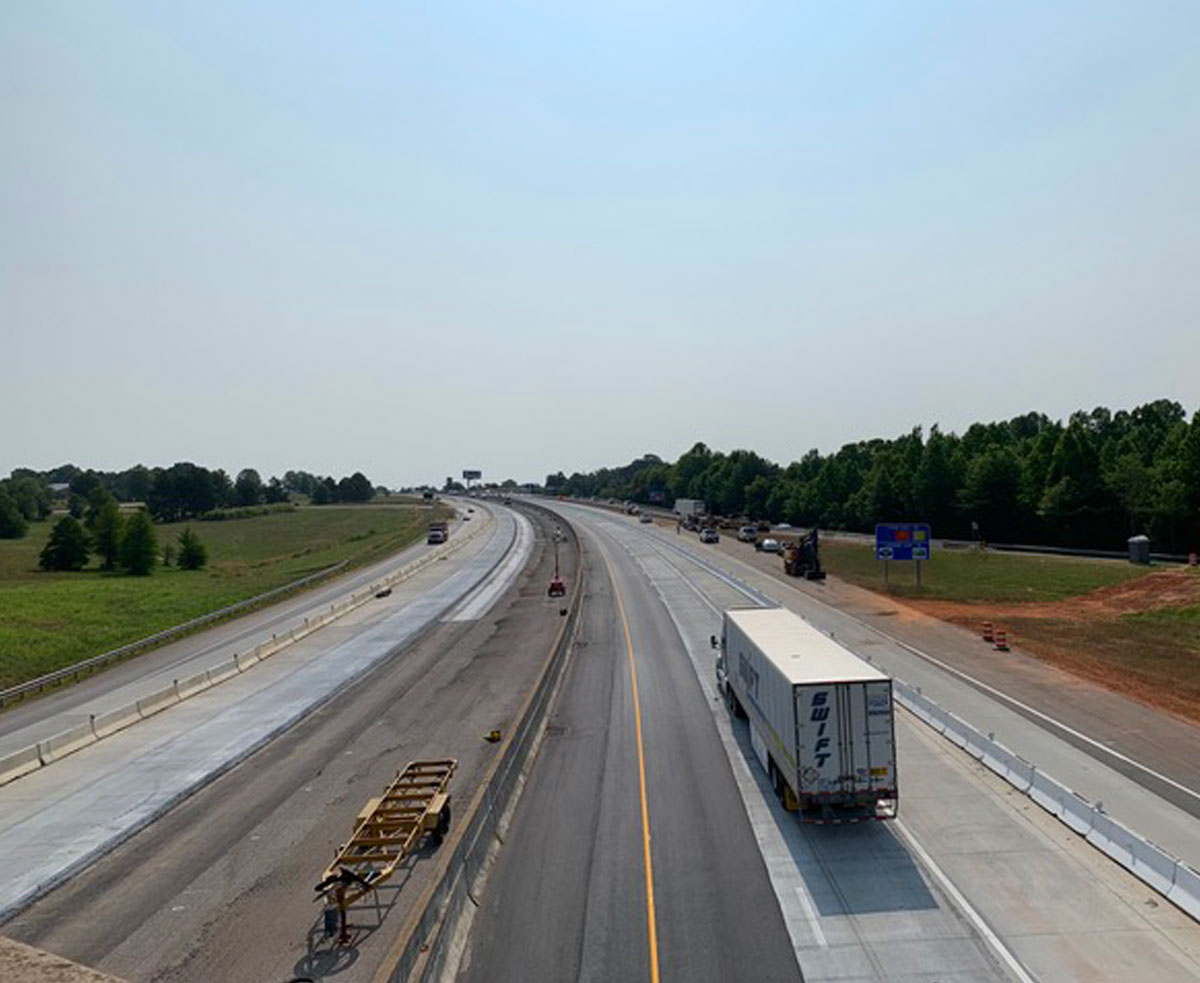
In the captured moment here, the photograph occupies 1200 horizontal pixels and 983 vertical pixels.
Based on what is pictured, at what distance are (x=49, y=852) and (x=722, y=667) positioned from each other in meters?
23.8

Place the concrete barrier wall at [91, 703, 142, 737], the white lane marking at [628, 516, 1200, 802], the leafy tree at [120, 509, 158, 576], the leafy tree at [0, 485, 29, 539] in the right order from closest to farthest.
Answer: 1. the white lane marking at [628, 516, 1200, 802]
2. the concrete barrier wall at [91, 703, 142, 737]
3. the leafy tree at [120, 509, 158, 576]
4. the leafy tree at [0, 485, 29, 539]

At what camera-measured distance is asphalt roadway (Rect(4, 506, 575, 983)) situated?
16.6 meters

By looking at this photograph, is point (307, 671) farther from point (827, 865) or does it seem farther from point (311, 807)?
point (827, 865)

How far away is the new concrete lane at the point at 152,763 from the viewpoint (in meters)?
22.5

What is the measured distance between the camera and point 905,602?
202 ft

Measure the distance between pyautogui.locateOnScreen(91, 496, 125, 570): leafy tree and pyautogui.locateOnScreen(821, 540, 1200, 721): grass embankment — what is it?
83162 millimetres

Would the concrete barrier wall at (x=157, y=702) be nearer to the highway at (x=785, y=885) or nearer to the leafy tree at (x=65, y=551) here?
the highway at (x=785, y=885)

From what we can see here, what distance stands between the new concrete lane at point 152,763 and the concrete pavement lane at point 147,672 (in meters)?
4.10

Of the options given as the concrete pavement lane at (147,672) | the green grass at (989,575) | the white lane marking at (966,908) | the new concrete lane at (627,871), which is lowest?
the concrete pavement lane at (147,672)

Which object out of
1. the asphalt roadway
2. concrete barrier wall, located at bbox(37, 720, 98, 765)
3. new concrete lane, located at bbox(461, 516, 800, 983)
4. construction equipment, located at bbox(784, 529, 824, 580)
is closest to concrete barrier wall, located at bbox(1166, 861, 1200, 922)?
new concrete lane, located at bbox(461, 516, 800, 983)

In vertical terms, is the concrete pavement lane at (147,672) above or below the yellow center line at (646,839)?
below

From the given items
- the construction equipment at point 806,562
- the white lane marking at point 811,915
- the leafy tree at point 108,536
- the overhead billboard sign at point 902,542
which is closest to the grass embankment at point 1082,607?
the overhead billboard sign at point 902,542

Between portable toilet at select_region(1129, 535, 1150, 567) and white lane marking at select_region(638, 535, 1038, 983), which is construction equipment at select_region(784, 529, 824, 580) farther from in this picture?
white lane marking at select_region(638, 535, 1038, 983)

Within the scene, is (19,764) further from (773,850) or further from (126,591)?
(126,591)
